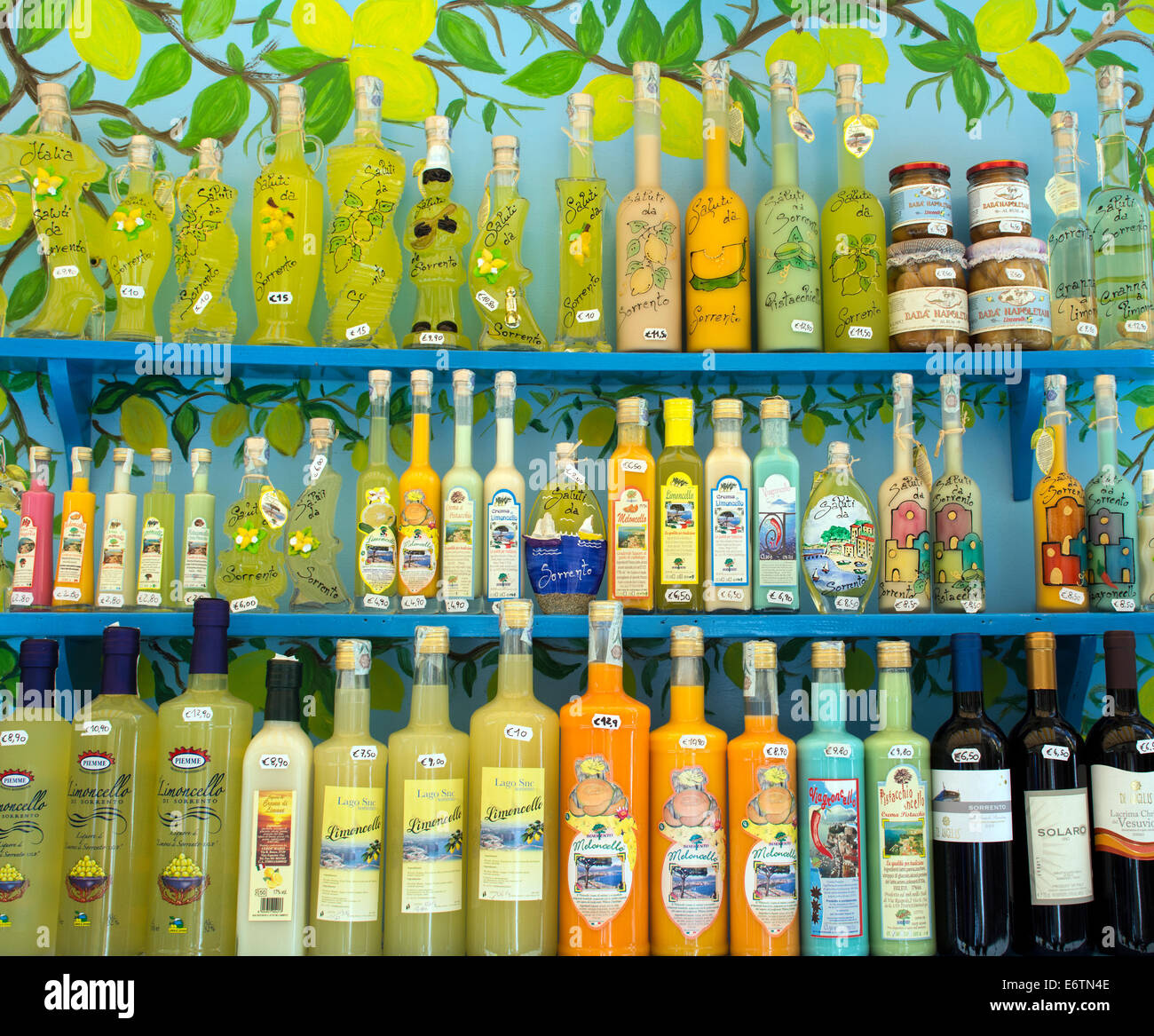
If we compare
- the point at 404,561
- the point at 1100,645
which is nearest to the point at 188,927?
the point at 404,561

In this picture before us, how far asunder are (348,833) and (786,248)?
3.76 ft

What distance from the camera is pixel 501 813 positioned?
151 cm

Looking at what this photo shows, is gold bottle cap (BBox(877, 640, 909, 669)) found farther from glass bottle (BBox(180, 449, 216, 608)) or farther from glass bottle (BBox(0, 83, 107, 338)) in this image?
glass bottle (BBox(0, 83, 107, 338))

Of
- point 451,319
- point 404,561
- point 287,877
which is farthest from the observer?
point 451,319

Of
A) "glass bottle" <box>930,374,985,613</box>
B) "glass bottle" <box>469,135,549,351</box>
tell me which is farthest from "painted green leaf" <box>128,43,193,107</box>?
"glass bottle" <box>930,374,985,613</box>

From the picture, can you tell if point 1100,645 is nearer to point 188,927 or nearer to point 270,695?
point 270,695

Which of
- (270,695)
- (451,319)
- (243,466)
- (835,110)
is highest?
(835,110)

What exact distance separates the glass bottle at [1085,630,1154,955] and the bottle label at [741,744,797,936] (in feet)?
1.45

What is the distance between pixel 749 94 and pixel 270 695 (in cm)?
137

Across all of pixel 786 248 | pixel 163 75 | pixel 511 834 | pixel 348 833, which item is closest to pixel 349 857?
pixel 348 833

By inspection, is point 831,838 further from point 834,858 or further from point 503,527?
point 503,527

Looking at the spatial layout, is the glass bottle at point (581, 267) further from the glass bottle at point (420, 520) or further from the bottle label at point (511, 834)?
the bottle label at point (511, 834)

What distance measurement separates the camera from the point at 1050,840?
1533mm

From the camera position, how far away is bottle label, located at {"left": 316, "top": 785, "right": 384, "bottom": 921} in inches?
58.5
